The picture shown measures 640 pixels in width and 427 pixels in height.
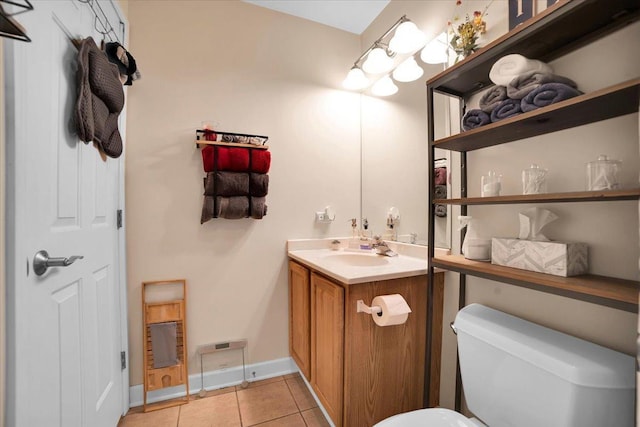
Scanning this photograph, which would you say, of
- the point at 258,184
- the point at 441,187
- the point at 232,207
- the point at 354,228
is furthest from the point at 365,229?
the point at 232,207

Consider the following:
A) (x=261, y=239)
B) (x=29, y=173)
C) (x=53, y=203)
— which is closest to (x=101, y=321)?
(x=53, y=203)

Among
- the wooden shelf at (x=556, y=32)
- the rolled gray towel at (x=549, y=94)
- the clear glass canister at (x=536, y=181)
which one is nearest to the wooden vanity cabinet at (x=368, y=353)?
the clear glass canister at (x=536, y=181)

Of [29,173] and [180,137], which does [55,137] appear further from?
[180,137]

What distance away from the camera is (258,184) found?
178 cm

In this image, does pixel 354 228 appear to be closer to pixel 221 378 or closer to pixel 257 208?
pixel 257 208

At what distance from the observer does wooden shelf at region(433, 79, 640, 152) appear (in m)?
0.70

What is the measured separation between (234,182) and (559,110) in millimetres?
1564

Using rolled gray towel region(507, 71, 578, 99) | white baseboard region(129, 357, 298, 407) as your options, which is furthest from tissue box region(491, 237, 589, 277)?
white baseboard region(129, 357, 298, 407)

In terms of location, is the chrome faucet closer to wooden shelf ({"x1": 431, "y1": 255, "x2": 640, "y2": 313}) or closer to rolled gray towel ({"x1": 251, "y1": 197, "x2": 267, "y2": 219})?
wooden shelf ({"x1": 431, "y1": 255, "x2": 640, "y2": 313})

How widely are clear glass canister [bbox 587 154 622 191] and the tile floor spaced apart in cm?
164

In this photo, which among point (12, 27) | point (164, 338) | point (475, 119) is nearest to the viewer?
point (12, 27)

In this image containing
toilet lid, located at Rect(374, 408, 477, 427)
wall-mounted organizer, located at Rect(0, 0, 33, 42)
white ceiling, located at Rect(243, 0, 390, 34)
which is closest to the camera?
wall-mounted organizer, located at Rect(0, 0, 33, 42)

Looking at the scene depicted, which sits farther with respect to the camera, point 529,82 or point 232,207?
point 232,207

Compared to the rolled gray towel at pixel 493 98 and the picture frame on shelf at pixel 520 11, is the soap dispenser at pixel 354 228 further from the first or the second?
the picture frame on shelf at pixel 520 11
